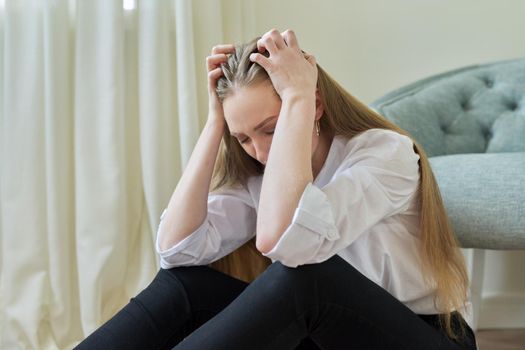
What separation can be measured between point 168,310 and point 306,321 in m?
0.26

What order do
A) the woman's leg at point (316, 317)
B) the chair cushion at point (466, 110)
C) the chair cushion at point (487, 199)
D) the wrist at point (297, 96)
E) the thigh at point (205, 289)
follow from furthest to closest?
the chair cushion at point (466, 110) < the chair cushion at point (487, 199) < the thigh at point (205, 289) < the wrist at point (297, 96) < the woman's leg at point (316, 317)

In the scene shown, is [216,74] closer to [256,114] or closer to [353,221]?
[256,114]

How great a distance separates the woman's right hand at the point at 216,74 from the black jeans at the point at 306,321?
1.15ft

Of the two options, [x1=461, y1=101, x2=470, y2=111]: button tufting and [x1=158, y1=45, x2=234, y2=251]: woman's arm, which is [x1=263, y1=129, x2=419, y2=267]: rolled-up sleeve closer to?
[x1=158, y1=45, x2=234, y2=251]: woman's arm

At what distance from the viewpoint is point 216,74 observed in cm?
105

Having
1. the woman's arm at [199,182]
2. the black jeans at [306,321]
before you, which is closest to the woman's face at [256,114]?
the woman's arm at [199,182]

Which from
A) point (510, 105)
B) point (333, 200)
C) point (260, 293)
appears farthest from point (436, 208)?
point (510, 105)

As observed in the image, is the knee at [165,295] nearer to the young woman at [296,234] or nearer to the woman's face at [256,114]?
the young woman at [296,234]

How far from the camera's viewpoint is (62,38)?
1.53 metres

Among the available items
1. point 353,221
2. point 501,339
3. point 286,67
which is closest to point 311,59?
point 286,67

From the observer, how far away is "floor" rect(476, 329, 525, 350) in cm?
161

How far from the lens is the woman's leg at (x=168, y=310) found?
95cm

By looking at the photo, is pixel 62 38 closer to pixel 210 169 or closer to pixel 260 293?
pixel 210 169

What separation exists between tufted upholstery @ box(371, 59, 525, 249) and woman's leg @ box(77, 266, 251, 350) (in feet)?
1.58
